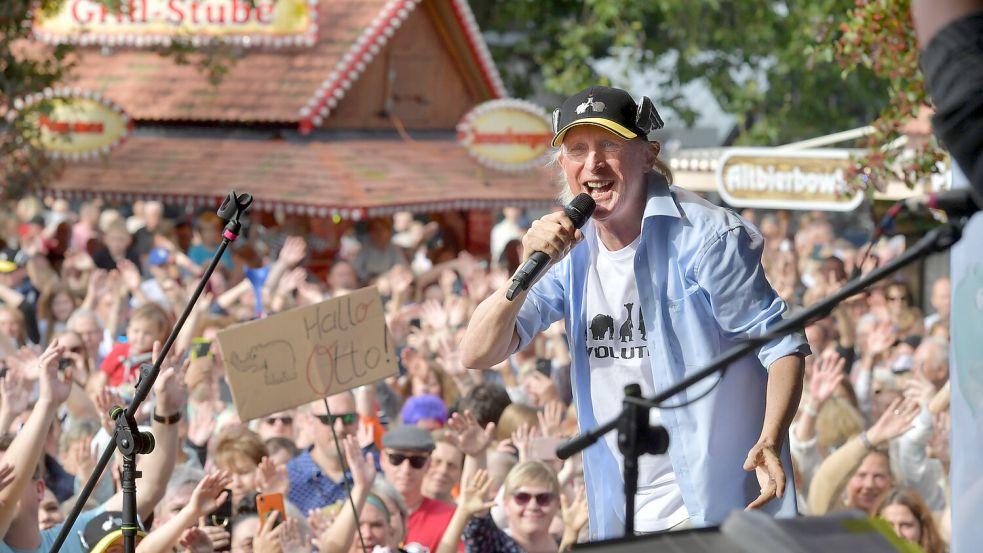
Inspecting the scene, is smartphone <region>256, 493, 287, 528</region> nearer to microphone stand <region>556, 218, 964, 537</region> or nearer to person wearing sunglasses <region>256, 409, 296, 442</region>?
person wearing sunglasses <region>256, 409, 296, 442</region>

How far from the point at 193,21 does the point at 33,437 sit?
1597cm

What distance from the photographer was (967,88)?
216cm

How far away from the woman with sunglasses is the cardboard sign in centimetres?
64

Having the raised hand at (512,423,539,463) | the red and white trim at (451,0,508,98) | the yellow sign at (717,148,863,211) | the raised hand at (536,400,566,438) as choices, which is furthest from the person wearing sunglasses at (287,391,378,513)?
the red and white trim at (451,0,508,98)

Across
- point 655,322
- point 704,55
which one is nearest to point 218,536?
point 655,322

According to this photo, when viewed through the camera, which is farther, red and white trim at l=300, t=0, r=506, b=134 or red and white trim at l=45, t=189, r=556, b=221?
red and white trim at l=300, t=0, r=506, b=134

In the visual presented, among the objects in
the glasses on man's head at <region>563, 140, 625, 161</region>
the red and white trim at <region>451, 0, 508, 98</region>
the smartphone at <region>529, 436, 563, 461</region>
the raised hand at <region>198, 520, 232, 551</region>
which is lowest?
the raised hand at <region>198, 520, 232, 551</region>

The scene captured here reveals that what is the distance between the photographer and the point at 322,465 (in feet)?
23.8

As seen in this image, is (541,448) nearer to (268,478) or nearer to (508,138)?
(268,478)

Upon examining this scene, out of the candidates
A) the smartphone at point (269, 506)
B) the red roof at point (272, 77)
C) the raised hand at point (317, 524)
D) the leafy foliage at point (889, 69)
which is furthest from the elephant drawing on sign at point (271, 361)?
the red roof at point (272, 77)

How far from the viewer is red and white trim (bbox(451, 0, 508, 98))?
2266 centimetres

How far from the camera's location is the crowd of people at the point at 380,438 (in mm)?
5672

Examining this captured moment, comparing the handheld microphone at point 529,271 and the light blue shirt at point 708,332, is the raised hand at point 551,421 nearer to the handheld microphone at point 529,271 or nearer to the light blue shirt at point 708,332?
the light blue shirt at point 708,332

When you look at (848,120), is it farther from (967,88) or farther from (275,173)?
(967,88)
